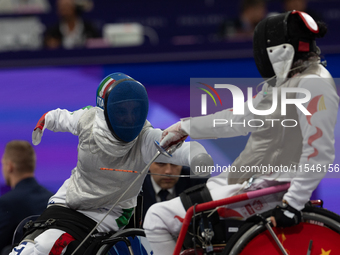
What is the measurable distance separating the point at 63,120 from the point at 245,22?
3.58 m

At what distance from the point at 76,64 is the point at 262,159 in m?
3.10

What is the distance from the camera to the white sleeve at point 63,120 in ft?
8.44

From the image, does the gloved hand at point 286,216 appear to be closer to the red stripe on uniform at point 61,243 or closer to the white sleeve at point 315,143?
the white sleeve at point 315,143

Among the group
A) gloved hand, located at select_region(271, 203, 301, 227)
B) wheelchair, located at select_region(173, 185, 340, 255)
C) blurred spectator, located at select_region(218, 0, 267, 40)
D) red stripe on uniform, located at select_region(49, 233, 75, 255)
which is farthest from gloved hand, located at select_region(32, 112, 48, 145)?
blurred spectator, located at select_region(218, 0, 267, 40)

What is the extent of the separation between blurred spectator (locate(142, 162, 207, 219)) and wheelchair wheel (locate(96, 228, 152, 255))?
0.63 meters

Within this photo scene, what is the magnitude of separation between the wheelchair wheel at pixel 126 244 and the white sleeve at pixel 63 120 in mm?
592

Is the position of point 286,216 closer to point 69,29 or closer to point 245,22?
point 245,22

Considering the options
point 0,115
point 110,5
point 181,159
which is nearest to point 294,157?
point 181,159

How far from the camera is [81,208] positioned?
8.29 ft

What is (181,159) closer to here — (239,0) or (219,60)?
(219,60)

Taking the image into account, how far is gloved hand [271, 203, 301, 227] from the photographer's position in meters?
1.93

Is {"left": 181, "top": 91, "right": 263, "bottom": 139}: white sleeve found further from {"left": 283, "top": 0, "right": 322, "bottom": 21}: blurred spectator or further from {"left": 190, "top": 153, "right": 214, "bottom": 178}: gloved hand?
{"left": 283, "top": 0, "right": 322, "bottom": 21}: blurred spectator

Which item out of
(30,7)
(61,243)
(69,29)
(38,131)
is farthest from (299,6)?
(61,243)

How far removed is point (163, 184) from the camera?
3.29m
